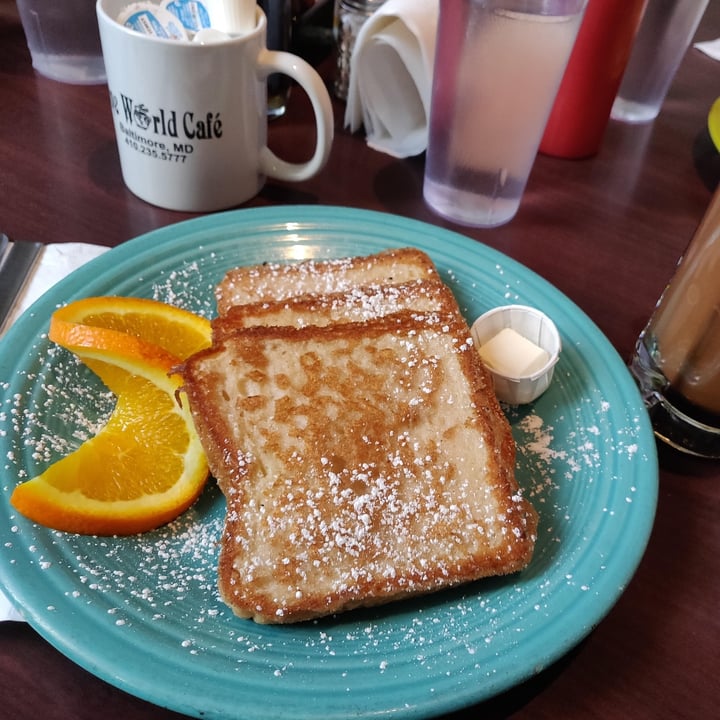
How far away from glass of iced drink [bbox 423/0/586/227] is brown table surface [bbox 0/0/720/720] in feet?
0.20

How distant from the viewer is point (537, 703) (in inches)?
26.8

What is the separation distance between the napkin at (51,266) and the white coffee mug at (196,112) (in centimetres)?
19

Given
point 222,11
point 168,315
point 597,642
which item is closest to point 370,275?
point 168,315

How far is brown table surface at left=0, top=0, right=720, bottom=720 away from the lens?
680mm

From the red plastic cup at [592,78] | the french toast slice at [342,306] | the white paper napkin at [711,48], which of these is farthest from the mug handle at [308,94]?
the white paper napkin at [711,48]

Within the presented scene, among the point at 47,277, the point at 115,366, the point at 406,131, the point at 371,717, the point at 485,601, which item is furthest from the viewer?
the point at 406,131

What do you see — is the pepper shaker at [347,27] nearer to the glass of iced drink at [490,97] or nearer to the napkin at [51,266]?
the glass of iced drink at [490,97]

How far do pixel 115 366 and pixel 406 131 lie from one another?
893mm

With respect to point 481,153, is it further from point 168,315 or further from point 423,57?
point 168,315

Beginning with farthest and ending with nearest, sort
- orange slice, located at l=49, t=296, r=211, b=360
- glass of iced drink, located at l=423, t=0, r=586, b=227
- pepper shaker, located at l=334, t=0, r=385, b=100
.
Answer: pepper shaker, located at l=334, t=0, r=385, b=100 < glass of iced drink, located at l=423, t=0, r=586, b=227 < orange slice, located at l=49, t=296, r=211, b=360

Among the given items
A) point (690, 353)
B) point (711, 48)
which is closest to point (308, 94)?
point (690, 353)

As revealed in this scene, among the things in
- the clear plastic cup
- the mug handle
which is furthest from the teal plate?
the clear plastic cup

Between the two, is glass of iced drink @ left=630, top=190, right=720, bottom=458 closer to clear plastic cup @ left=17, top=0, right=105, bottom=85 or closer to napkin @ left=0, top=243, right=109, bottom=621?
napkin @ left=0, top=243, right=109, bottom=621

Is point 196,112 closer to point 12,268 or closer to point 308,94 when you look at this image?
point 308,94
